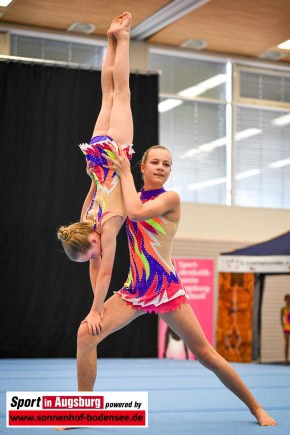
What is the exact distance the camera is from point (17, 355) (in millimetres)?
8891

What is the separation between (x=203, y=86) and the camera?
34.4 feet

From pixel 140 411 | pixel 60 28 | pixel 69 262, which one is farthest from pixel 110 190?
pixel 60 28

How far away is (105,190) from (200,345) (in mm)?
827

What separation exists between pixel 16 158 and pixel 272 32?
147 inches

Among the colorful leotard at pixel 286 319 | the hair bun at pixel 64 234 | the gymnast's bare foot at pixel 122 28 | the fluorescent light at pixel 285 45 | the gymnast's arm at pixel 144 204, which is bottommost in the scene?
the colorful leotard at pixel 286 319

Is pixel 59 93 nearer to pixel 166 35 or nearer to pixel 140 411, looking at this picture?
pixel 166 35

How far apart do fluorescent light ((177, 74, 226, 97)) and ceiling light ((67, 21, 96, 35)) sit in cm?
158

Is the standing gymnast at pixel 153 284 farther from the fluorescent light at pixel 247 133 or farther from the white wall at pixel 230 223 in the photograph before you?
the fluorescent light at pixel 247 133

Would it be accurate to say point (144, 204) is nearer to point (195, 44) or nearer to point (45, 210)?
point (45, 210)

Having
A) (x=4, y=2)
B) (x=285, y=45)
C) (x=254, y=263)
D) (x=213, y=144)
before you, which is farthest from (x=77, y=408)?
(x=285, y=45)

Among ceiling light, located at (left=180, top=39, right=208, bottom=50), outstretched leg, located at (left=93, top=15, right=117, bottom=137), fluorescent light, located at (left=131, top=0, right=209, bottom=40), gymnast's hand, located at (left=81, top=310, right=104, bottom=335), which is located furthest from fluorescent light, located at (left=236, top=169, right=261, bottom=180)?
gymnast's hand, located at (left=81, top=310, right=104, bottom=335)

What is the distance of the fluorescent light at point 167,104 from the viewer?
10.2 meters

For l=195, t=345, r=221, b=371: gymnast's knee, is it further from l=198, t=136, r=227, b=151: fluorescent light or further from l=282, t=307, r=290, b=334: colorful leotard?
l=198, t=136, r=227, b=151: fluorescent light

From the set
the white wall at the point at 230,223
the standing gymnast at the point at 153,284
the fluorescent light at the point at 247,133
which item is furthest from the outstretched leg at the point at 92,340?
the fluorescent light at the point at 247,133
